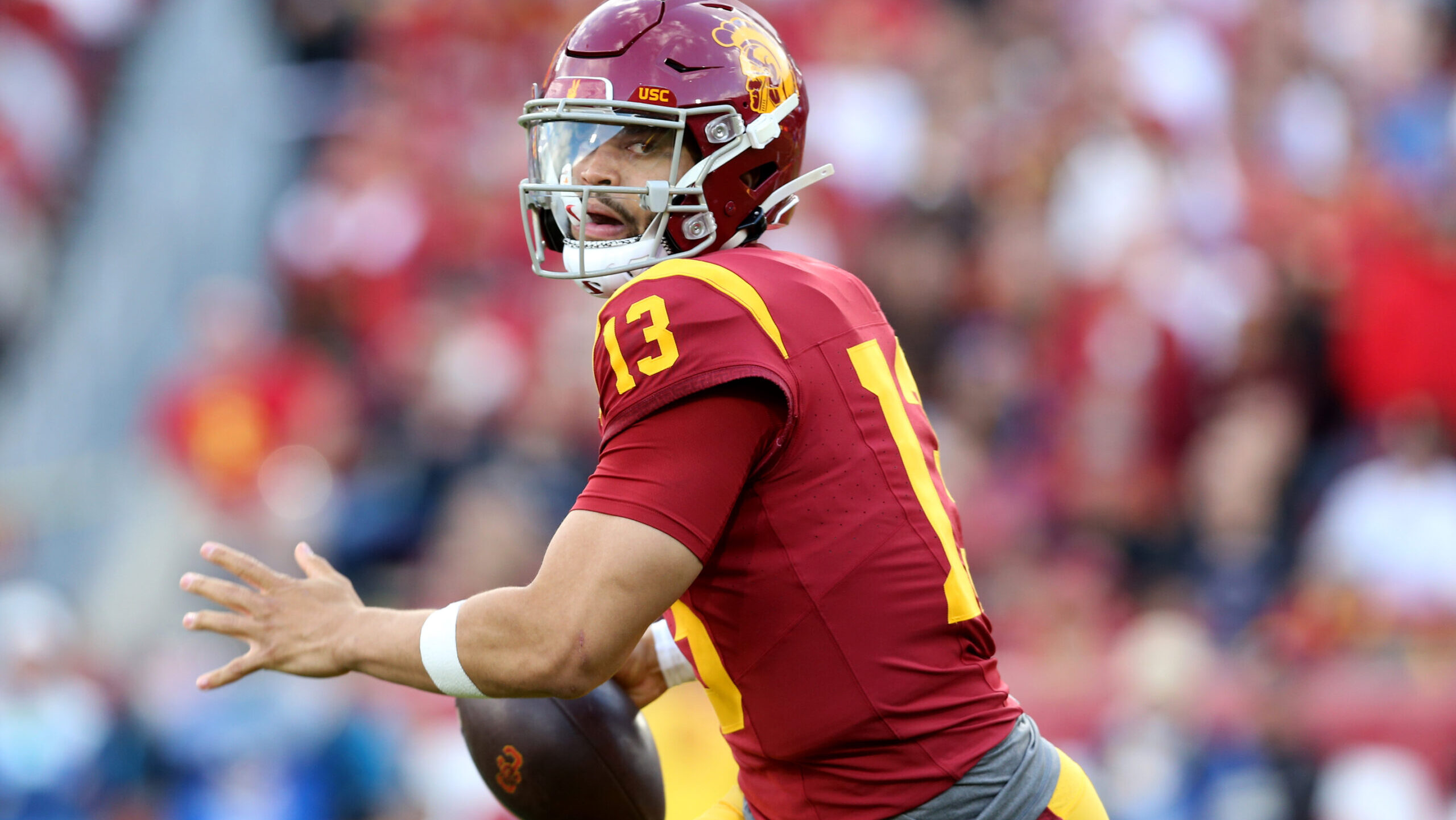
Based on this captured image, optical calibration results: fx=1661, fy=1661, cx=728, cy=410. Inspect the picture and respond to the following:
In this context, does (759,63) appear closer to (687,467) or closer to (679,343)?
(679,343)

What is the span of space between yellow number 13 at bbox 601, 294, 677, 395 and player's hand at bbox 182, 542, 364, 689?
63 cm

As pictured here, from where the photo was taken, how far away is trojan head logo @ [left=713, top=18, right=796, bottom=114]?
2947 millimetres

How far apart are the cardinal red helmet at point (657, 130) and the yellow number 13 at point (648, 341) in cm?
30

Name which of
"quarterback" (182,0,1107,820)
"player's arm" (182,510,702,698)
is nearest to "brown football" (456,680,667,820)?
"quarterback" (182,0,1107,820)

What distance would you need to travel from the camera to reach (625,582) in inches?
98.3

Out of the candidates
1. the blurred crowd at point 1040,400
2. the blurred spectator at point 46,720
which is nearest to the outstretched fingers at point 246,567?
the blurred crowd at point 1040,400

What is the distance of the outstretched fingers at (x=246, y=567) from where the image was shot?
2.75 meters

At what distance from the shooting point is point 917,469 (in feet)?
8.97

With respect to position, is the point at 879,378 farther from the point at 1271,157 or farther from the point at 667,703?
the point at 1271,157

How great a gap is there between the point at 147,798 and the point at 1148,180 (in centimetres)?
530

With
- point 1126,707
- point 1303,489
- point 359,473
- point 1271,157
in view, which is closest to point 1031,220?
point 1271,157

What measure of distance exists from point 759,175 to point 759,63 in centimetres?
20

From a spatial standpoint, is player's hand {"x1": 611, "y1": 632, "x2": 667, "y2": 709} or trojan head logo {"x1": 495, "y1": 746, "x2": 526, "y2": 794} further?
player's hand {"x1": 611, "y1": 632, "x2": 667, "y2": 709}

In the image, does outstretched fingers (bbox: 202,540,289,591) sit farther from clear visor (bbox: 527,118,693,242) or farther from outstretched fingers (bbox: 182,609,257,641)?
clear visor (bbox: 527,118,693,242)
